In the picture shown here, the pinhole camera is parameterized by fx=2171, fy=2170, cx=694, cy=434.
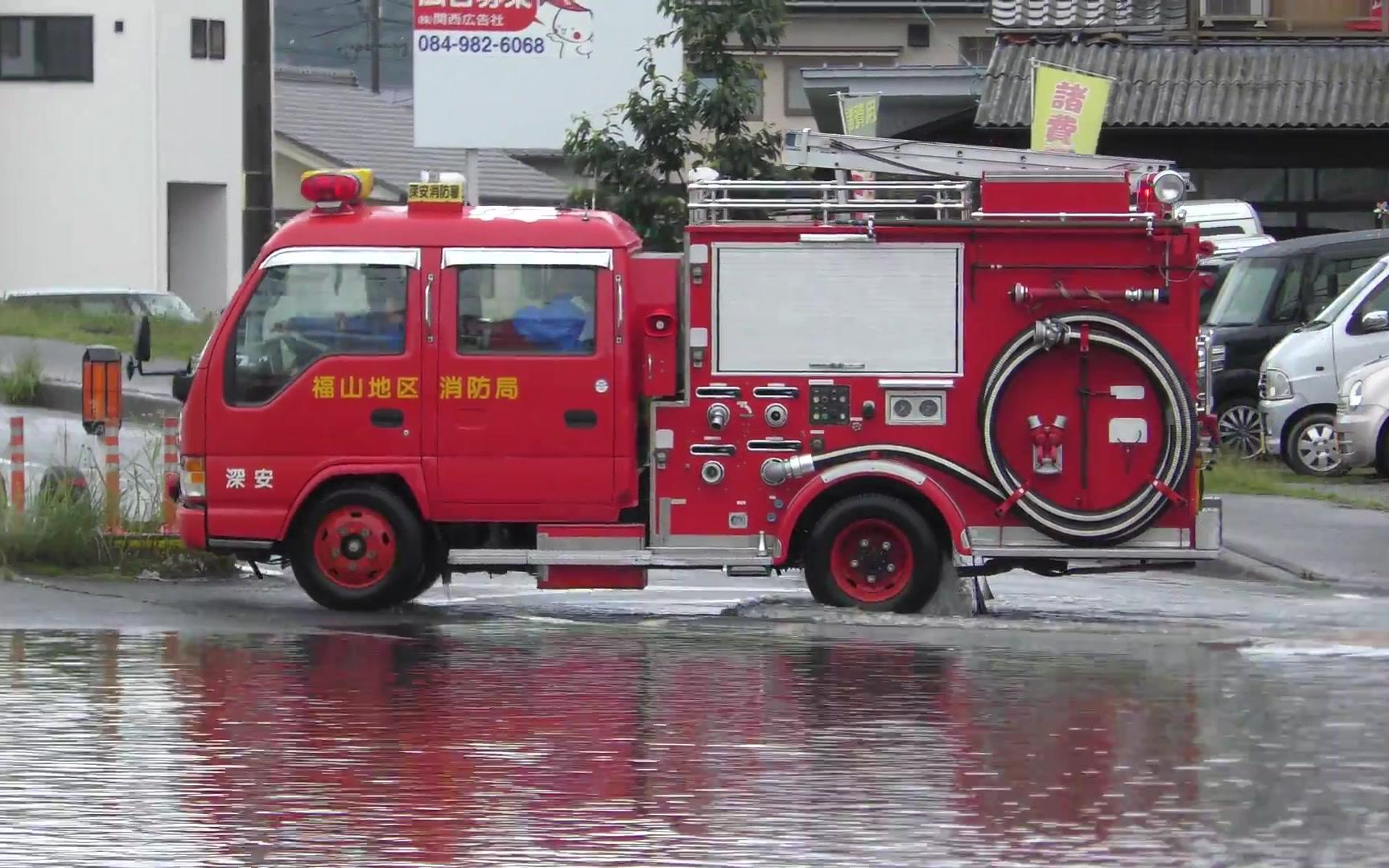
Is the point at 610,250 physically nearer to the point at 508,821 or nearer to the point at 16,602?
the point at 16,602

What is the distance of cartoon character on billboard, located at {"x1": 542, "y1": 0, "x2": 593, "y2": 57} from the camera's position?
20.4 metres

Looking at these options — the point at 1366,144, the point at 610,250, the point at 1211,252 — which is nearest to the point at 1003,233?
the point at 1211,252

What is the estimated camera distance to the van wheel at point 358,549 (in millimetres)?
12297

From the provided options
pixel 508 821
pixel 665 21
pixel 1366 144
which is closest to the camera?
pixel 508 821

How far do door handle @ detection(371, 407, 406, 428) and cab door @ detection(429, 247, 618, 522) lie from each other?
0.22 meters

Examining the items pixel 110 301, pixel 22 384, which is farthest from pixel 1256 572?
pixel 110 301

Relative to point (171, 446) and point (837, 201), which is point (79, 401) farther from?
point (837, 201)

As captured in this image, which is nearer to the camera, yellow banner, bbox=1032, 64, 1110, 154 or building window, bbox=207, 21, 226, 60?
yellow banner, bbox=1032, 64, 1110, 154

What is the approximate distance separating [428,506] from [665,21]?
957cm

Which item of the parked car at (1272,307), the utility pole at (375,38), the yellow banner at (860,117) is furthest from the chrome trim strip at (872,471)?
the utility pole at (375,38)

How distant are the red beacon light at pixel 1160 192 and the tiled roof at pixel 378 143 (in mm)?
35443

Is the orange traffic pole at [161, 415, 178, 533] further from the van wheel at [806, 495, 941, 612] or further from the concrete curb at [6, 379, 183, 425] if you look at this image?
the concrete curb at [6, 379, 183, 425]

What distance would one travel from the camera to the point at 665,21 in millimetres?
20672

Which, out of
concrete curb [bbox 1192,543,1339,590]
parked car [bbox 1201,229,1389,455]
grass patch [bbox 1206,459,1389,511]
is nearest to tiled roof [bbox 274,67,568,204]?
parked car [bbox 1201,229,1389,455]
